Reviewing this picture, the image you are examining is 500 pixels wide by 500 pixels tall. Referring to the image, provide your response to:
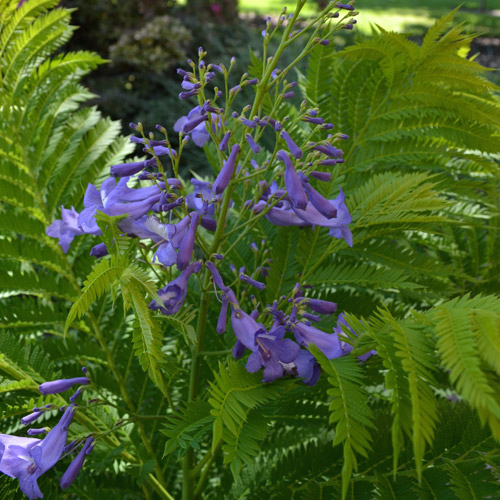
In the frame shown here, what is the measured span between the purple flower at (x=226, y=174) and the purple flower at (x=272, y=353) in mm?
312

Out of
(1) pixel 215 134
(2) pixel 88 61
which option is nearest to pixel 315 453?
(1) pixel 215 134

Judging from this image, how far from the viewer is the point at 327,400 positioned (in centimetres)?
170

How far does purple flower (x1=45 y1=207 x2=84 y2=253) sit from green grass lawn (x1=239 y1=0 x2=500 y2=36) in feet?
45.1

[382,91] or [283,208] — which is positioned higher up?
[382,91]

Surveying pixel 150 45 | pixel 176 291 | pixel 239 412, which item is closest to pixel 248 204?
pixel 176 291

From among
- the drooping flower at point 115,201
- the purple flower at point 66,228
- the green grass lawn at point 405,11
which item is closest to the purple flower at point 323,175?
the drooping flower at point 115,201

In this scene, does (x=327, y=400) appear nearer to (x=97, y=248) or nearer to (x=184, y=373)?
(x=184, y=373)

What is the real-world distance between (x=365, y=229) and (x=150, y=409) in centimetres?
88

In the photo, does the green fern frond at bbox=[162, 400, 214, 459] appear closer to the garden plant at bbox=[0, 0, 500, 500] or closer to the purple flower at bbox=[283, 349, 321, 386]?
the garden plant at bbox=[0, 0, 500, 500]

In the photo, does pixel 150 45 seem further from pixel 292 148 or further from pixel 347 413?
pixel 347 413

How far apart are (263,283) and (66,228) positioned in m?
0.52

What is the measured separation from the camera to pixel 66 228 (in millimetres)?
1509

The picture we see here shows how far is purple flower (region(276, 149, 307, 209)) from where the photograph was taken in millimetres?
1232

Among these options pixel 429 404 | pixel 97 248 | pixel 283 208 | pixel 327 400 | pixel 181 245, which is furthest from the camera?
pixel 327 400
